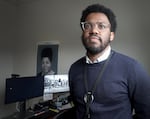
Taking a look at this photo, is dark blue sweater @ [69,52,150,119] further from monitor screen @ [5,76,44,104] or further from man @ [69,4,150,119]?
monitor screen @ [5,76,44,104]

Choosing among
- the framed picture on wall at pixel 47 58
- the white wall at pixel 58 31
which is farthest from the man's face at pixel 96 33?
the framed picture on wall at pixel 47 58

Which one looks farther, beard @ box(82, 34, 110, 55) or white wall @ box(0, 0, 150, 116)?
white wall @ box(0, 0, 150, 116)

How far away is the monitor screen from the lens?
6.93 ft

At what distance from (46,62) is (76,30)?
2.19 feet

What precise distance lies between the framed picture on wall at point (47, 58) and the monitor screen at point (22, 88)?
15.0 inches

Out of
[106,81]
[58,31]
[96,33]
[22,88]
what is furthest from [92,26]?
[58,31]

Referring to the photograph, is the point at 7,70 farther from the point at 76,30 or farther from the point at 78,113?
the point at 78,113

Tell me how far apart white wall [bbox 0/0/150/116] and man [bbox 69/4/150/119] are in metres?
1.27

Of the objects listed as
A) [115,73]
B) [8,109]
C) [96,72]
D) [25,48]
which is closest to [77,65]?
[96,72]

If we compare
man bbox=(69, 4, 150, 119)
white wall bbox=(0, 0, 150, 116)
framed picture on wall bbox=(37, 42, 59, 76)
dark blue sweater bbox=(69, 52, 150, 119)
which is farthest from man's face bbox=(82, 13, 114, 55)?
framed picture on wall bbox=(37, 42, 59, 76)

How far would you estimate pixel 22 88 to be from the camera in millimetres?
2266

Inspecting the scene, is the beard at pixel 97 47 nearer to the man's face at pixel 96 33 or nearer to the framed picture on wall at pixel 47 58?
the man's face at pixel 96 33

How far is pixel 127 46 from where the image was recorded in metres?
2.37

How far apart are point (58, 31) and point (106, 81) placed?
6.42ft
